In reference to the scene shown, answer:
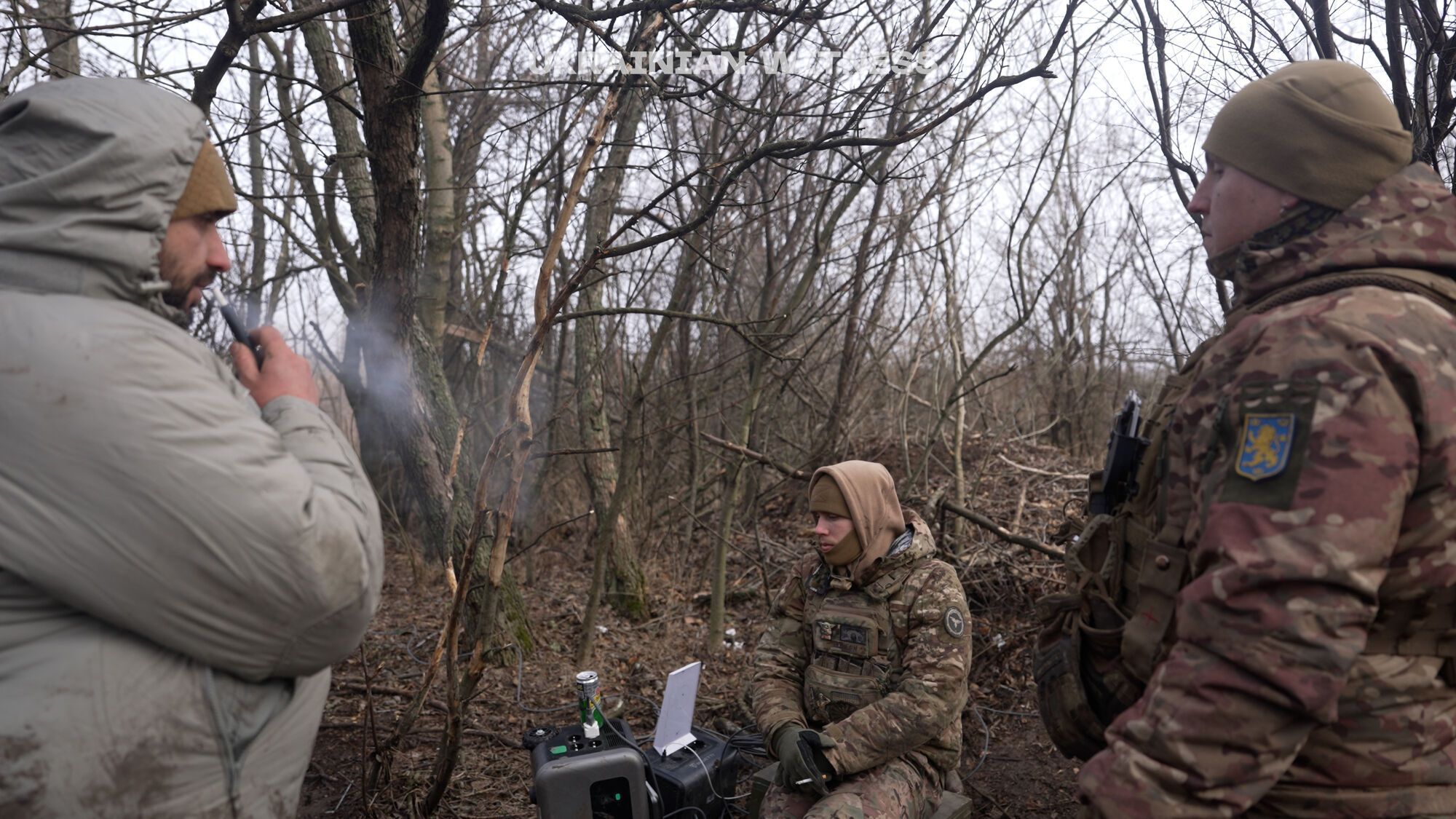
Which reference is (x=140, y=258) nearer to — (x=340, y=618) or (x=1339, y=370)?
(x=340, y=618)

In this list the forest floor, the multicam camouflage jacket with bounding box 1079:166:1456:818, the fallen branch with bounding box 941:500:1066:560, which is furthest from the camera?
the fallen branch with bounding box 941:500:1066:560

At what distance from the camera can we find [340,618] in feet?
5.18

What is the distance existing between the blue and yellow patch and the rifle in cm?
45

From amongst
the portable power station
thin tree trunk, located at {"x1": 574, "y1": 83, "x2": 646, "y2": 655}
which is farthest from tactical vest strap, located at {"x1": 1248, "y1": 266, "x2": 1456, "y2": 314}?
thin tree trunk, located at {"x1": 574, "y1": 83, "x2": 646, "y2": 655}

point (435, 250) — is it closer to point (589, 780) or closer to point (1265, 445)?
point (589, 780)

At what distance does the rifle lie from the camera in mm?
2004

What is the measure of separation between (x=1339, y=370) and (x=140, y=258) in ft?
6.35

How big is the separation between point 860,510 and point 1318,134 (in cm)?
198

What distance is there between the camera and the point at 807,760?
3078mm

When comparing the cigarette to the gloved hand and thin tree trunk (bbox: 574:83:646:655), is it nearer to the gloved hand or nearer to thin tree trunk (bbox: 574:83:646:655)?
the gloved hand

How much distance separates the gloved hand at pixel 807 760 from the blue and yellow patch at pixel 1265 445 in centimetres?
192

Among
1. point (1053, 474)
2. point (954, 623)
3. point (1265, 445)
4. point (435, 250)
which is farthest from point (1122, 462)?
point (1053, 474)

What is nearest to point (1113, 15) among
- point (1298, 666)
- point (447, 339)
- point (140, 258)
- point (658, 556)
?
point (1298, 666)

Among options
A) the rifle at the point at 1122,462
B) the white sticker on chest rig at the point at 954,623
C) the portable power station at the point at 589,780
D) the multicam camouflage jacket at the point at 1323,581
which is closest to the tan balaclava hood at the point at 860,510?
the white sticker on chest rig at the point at 954,623
